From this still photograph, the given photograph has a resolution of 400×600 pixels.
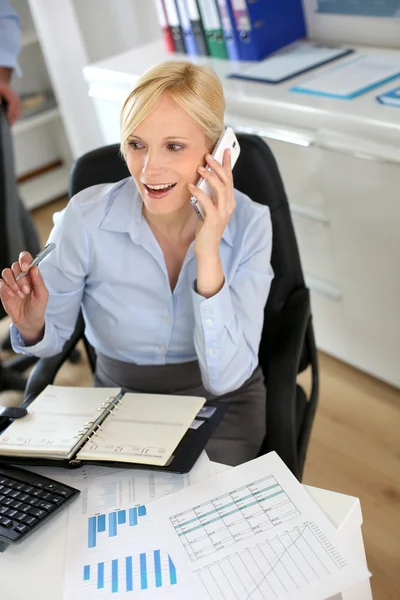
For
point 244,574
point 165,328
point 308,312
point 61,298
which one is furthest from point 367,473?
point 244,574

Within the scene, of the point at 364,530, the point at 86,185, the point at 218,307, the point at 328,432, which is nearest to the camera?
the point at 218,307

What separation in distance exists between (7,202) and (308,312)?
109 centimetres

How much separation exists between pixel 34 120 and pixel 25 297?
8.54 ft

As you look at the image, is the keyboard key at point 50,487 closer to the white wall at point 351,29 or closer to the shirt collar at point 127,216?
the shirt collar at point 127,216

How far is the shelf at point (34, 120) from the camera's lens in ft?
12.6

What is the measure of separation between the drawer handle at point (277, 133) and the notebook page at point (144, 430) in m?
0.98

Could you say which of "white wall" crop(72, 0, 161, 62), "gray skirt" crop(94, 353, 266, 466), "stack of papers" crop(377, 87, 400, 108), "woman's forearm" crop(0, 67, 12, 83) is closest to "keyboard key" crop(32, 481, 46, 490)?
"gray skirt" crop(94, 353, 266, 466)

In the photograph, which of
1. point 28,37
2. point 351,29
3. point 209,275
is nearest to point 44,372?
point 209,275

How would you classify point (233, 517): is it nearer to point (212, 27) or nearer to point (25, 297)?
point (25, 297)

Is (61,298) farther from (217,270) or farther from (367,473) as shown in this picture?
(367,473)

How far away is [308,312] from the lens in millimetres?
1680

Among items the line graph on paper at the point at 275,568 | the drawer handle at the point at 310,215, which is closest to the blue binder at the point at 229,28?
the drawer handle at the point at 310,215

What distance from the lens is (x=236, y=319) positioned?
1521mm

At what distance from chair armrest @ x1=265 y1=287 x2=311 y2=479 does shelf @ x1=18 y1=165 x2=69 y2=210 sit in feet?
9.30
